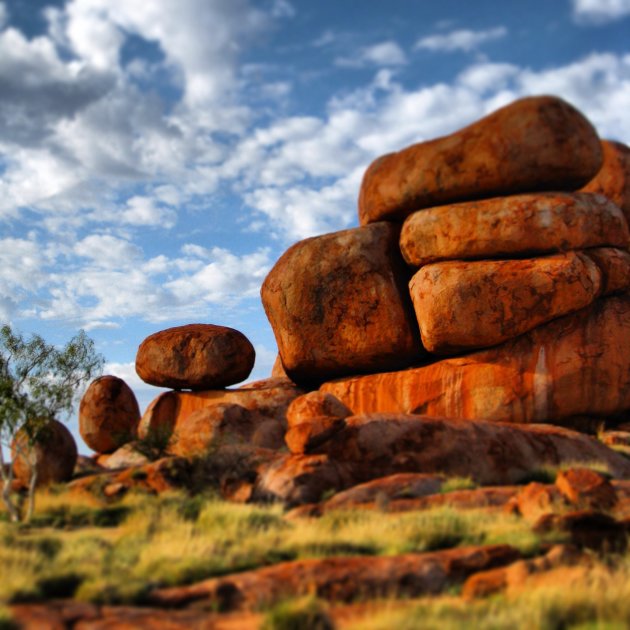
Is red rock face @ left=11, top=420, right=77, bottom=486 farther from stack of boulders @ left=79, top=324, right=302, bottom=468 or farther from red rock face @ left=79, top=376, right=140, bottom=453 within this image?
red rock face @ left=79, top=376, right=140, bottom=453

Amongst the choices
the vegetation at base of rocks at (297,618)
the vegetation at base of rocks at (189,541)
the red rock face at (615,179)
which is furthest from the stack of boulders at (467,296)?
the vegetation at base of rocks at (297,618)

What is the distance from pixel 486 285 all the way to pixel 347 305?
16.4ft

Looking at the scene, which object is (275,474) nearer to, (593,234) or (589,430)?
(589,430)

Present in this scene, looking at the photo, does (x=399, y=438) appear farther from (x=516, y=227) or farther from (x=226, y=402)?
(x=226, y=402)

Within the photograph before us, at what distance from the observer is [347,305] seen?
85.2ft

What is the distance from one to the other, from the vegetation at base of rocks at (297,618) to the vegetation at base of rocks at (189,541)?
216 centimetres

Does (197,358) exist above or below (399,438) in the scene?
above

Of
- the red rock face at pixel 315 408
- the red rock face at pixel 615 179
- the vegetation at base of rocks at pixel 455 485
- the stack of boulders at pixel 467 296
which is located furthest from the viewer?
the red rock face at pixel 615 179

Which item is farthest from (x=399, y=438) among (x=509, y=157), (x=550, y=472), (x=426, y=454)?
(x=509, y=157)

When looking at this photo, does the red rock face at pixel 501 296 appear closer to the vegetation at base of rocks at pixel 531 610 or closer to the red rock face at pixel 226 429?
the red rock face at pixel 226 429

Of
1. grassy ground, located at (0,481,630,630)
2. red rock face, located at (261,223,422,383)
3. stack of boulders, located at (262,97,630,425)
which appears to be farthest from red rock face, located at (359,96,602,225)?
grassy ground, located at (0,481,630,630)

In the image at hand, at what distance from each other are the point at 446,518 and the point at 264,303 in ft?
55.1

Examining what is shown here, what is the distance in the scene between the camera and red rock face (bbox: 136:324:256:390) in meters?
29.0

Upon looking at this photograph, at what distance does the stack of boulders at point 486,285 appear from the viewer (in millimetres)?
23625
